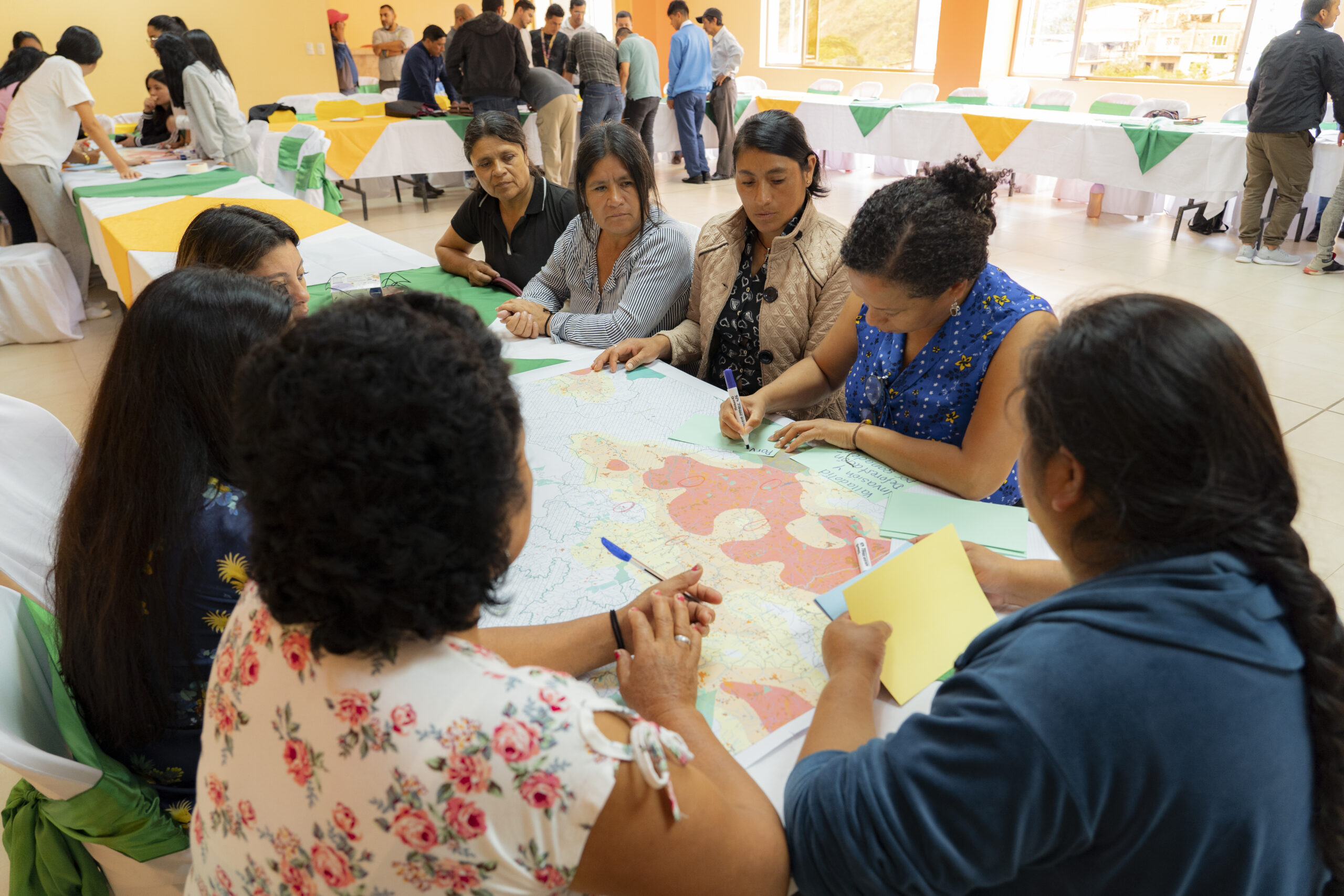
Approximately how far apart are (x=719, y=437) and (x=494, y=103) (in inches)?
248

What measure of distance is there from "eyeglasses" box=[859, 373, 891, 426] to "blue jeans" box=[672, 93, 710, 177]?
7.52 metres

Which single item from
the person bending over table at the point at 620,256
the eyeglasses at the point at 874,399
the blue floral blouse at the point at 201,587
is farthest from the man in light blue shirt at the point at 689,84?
the blue floral blouse at the point at 201,587

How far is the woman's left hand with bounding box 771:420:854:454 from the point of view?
1605 millimetres

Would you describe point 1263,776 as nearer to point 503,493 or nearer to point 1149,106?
point 503,493

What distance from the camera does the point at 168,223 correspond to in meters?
3.55

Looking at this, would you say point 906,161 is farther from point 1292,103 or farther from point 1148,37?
point 1292,103

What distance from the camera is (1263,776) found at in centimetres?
62

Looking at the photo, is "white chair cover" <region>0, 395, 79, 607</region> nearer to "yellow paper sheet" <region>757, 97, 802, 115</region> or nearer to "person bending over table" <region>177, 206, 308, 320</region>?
"person bending over table" <region>177, 206, 308, 320</region>

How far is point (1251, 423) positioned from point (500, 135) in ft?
8.55

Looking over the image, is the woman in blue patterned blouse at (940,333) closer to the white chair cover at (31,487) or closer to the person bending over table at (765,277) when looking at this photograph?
the person bending over table at (765,277)

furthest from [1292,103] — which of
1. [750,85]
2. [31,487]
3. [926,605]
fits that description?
[750,85]

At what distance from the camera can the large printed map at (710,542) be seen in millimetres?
1034

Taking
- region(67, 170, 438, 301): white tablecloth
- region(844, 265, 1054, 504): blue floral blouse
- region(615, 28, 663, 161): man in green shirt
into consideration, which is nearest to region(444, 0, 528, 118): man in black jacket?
region(615, 28, 663, 161): man in green shirt

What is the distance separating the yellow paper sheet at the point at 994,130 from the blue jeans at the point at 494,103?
393 cm
